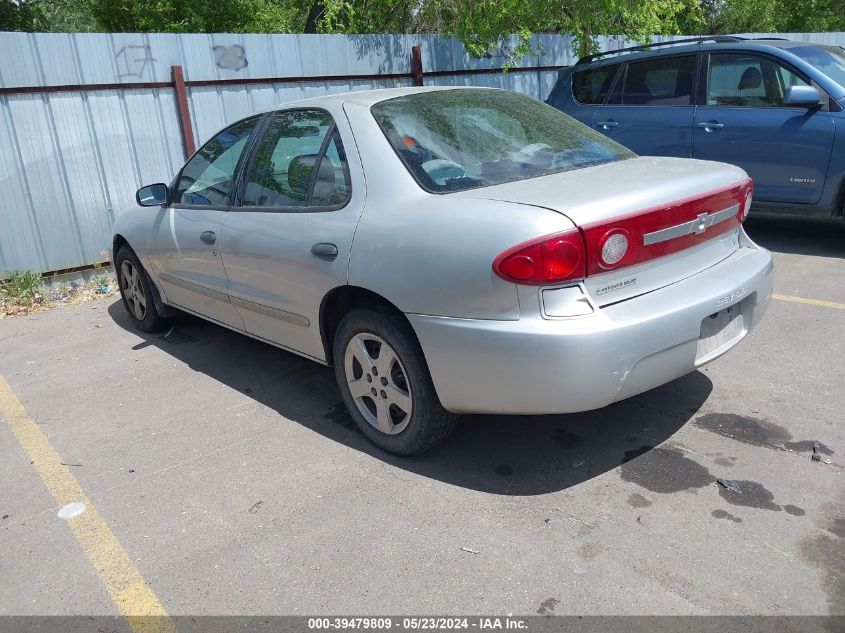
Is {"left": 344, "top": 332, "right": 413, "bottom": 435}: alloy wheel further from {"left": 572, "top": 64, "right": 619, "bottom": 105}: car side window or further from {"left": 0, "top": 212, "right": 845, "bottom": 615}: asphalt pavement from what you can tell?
{"left": 572, "top": 64, "right": 619, "bottom": 105}: car side window

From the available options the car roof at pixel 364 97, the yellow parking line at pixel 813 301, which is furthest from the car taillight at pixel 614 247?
the yellow parking line at pixel 813 301

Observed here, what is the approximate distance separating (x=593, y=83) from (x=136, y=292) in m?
5.15

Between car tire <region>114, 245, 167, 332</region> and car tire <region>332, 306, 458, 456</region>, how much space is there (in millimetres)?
2475

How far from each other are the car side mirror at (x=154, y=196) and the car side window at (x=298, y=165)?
109 cm

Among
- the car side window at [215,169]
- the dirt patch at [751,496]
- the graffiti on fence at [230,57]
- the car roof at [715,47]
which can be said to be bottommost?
the dirt patch at [751,496]

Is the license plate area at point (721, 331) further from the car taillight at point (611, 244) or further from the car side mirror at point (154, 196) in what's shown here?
the car side mirror at point (154, 196)

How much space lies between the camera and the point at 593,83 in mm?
8031

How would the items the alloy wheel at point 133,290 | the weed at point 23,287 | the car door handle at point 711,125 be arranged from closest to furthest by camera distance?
the alloy wheel at point 133,290, the weed at point 23,287, the car door handle at point 711,125

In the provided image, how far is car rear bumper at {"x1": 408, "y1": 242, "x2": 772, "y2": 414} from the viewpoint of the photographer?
284 centimetres

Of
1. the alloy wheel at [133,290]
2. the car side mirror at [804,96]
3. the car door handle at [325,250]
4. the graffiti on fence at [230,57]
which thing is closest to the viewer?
the car door handle at [325,250]

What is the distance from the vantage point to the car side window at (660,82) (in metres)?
7.27

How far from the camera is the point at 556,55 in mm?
11328

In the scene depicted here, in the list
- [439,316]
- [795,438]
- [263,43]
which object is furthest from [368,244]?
[263,43]

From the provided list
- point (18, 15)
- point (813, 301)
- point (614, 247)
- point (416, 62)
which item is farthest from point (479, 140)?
point (18, 15)
